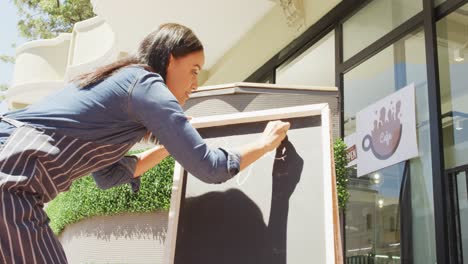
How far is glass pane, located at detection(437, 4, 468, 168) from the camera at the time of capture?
446cm

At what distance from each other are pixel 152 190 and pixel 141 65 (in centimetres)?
248

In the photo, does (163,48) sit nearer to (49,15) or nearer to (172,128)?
(172,128)

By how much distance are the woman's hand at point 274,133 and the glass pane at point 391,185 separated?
292 cm

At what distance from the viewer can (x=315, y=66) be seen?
698 centimetres

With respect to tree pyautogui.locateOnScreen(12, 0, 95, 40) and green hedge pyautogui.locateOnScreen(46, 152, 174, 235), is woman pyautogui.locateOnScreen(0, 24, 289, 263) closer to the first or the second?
green hedge pyautogui.locateOnScreen(46, 152, 174, 235)

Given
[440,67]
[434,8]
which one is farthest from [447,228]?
[434,8]

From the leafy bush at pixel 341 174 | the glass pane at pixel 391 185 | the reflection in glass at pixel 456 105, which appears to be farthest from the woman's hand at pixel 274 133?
the glass pane at pixel 391 185

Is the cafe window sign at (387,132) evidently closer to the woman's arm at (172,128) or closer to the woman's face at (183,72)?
the woman's face at (183,72)

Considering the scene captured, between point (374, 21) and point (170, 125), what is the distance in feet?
15.6

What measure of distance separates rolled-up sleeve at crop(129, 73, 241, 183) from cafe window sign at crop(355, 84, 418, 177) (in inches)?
142

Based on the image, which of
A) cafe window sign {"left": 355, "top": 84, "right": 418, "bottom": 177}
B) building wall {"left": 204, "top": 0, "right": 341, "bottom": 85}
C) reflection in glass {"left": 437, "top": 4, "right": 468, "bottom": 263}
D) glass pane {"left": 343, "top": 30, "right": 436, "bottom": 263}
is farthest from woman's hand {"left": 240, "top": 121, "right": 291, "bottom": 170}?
building wall {"left": 204, "top": 0, "right": 341, "bottom": 85}

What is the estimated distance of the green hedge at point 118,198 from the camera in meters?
4.04

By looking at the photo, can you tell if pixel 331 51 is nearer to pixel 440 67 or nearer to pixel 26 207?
pixel 440 67

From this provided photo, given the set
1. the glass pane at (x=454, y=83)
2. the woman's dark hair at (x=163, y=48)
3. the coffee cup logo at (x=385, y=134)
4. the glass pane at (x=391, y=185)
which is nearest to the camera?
the woman's dark hair at (x=163, y=48)
